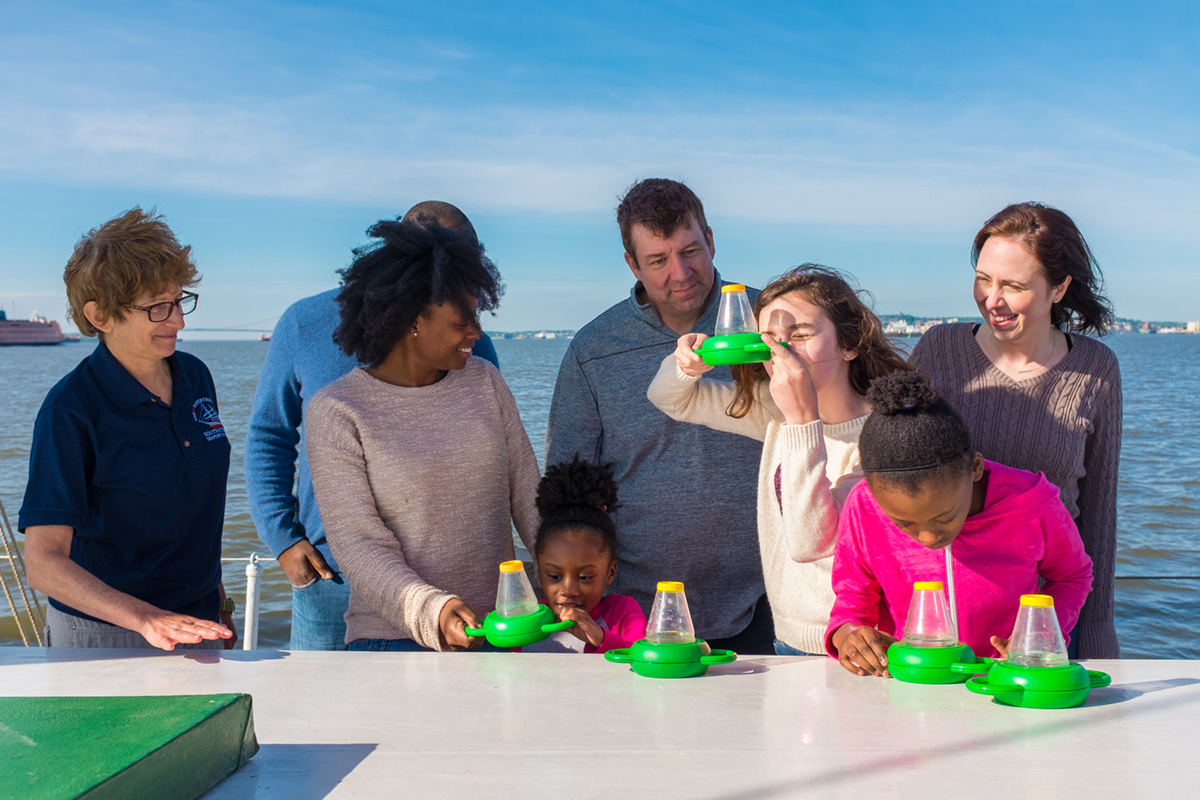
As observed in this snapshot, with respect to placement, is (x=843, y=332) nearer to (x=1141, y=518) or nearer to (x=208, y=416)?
(x=208, y=416)

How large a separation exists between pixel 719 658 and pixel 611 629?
64 cm

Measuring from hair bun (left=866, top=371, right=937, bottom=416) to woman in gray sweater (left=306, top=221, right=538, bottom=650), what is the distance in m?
1.08

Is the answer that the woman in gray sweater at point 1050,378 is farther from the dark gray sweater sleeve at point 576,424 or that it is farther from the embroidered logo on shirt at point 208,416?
the embroidered logo on shirt at point 208,416

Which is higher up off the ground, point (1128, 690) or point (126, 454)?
point (126, 454)

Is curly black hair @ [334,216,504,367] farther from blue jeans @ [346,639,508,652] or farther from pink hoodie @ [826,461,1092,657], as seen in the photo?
pink hoodie @ [826,461,1092,657]

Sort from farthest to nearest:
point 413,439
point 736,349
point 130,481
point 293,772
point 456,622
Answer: point 413,439 < point 130,481 < point 736,349 < point 456,622 < point 293,772

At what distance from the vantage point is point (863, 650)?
2.05 metres

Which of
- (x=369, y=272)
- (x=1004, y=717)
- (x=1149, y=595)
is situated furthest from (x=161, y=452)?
(x=1149, y=595)

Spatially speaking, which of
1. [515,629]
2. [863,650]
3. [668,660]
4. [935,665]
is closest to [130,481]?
[515,629]

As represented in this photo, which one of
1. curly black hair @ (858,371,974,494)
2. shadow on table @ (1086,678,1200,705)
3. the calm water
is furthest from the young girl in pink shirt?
the calm water

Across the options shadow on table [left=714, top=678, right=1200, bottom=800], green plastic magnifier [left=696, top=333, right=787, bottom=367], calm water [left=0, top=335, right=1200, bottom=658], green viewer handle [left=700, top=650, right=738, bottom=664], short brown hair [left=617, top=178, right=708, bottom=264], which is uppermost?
short brown hair [left=617, top=178, right=708, bottom=264]

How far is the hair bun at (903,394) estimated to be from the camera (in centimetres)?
210

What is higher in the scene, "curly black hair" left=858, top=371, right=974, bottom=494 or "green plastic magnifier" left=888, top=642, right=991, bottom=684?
"curly black hair" left=858, top=371, right=974, bottom=494

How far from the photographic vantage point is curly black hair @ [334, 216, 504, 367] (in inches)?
102
